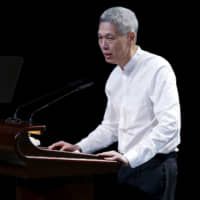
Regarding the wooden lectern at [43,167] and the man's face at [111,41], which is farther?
the man's face at [111,41]

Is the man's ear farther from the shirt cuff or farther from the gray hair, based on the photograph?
the shirt cuff

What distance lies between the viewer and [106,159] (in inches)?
72.4

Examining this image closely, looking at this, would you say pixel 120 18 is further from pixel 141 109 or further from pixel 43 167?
pixel 43 167

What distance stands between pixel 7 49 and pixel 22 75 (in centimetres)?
28

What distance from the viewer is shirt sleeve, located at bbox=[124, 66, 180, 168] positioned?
81.2 inches

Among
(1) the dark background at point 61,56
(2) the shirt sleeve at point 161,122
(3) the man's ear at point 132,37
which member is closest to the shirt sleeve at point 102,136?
(2) the shirt sleeve at point 161,122

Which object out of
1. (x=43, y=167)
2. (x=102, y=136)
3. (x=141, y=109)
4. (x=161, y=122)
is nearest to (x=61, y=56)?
(x=102, y=136)

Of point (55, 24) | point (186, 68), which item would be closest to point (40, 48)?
point (55, 24)

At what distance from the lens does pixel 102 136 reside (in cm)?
251

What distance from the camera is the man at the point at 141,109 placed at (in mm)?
2174

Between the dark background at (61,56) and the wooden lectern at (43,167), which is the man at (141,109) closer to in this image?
the wooden lectern at (43,167)

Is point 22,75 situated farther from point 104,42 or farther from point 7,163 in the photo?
point 7,163

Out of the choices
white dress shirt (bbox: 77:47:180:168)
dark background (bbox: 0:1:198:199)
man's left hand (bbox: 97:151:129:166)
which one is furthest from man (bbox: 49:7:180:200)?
dark background (bbox: 0:1:198:199)

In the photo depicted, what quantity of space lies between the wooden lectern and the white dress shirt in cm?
28
